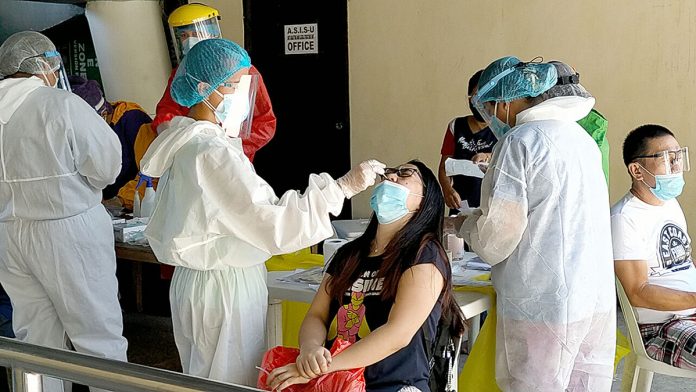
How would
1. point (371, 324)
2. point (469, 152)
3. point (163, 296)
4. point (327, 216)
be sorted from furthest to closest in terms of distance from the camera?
point (163, 296) → point (469, 152) → point (371, 324) → point (327, 216)

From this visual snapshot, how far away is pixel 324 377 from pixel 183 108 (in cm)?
181

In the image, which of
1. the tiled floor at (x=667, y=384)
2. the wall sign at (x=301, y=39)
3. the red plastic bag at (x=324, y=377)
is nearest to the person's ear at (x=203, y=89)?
the red plastic bag at (x=324, y=377)

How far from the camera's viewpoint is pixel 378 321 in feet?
7.32

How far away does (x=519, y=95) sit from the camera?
2471mm

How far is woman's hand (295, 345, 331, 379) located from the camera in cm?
208

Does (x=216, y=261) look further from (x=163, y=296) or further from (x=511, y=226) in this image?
(x=163, y=296)

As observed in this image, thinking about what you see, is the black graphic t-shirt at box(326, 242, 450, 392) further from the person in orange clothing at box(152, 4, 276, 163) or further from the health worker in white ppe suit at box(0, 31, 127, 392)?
the person in orange clothing at box(152, 4, 276, 163)

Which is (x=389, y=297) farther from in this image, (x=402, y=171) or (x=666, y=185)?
(x=666, y=185)

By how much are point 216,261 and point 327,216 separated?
12.1 inches

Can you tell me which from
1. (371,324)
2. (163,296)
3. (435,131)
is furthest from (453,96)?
(371,324)

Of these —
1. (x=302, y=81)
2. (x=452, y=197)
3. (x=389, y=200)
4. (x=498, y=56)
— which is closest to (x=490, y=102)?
(x=389, y=200)

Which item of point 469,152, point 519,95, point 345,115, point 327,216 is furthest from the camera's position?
point 345,115

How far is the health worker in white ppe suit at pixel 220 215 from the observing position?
203cm

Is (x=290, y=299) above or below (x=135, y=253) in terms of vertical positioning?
above
